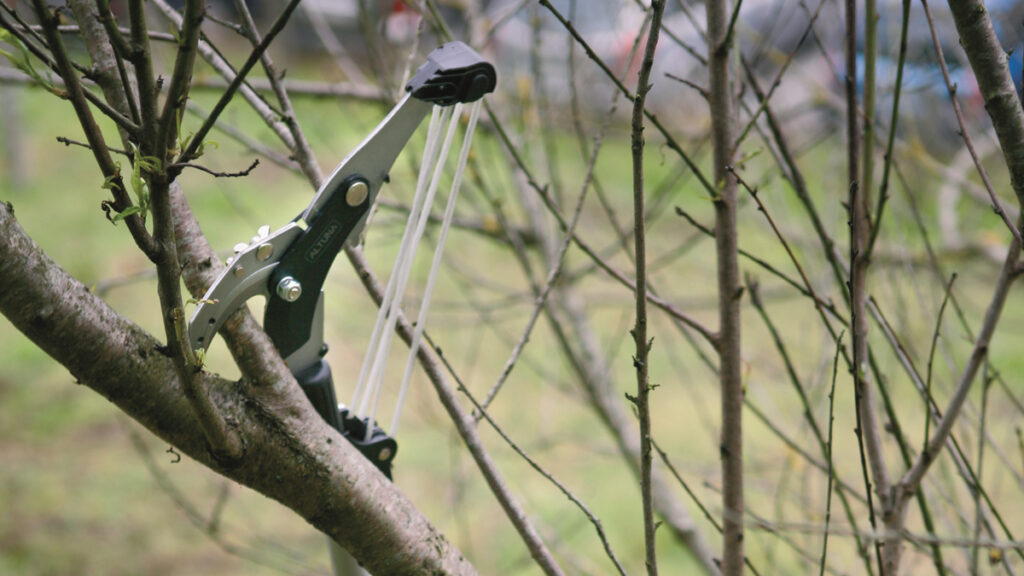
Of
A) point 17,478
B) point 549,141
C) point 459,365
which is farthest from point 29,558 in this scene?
point 549,141

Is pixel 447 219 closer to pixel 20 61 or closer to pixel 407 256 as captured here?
pixel 407 256

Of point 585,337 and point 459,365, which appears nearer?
point 585,337

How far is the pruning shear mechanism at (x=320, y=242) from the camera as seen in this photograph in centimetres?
90

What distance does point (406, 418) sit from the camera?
4.61 m

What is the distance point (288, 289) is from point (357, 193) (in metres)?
0.14

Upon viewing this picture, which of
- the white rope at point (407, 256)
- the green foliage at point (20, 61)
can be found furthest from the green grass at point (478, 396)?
the green foliage at point (20, 61)

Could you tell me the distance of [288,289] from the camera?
0.95 metres

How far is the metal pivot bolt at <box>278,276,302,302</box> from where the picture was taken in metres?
0.95

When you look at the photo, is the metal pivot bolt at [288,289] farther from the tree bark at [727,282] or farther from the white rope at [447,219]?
the tree bark at [727,282]

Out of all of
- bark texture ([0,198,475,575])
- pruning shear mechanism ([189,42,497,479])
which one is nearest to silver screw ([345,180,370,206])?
pruning shear mechanism ([189,42,497,479])

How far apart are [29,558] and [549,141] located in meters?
2.73

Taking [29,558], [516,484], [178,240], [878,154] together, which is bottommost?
[178,240]

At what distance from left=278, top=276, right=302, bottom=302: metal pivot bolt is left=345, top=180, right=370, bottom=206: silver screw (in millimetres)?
112

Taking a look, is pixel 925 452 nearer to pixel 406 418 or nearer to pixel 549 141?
pixel 549 141
